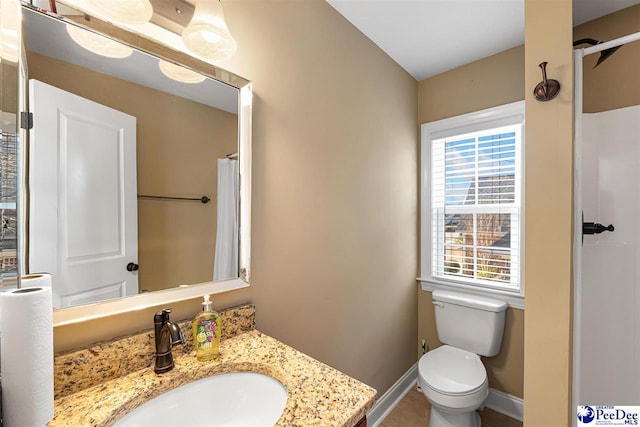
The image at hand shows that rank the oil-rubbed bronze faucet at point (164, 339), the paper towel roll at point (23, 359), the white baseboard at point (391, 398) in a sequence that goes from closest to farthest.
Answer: the paper towel roll at point (23, 359) → the oil-rubbed bronze faucet at point (164, 339) → the white baseboard at point (391, 398)

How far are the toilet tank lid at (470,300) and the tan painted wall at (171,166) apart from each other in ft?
5.61

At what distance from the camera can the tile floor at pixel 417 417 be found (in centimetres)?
183

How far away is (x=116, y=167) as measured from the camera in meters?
0.83

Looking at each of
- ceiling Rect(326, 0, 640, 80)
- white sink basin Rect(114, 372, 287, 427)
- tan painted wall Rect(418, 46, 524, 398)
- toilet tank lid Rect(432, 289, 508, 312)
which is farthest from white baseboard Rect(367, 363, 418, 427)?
ceiling Rect(326, 0, 640, 80)

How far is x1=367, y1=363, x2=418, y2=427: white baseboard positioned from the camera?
70.8 inches

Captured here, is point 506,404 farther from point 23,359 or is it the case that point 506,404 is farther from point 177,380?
point 23,359

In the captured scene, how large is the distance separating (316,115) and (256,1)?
54 centimetres

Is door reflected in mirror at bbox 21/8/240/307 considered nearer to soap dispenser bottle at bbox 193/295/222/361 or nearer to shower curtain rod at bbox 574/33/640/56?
soap dispenser bottle at bbox 193/295/222/361

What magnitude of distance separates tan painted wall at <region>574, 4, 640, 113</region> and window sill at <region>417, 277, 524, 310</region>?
124 centimetres

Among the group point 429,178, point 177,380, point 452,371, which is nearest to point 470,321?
point 452,371

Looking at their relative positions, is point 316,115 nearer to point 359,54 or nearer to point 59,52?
point 359,54

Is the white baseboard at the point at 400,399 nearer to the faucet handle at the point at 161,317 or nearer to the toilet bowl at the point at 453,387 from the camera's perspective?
the toilet bowl at the point at 453,387

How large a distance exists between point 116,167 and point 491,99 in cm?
230

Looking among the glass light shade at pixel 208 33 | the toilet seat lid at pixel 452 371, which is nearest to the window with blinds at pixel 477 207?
the toilet seat lid at pixel 452 371
